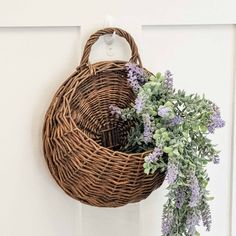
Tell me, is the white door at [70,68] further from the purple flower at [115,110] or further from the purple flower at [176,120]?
the purple flower at [176,120]

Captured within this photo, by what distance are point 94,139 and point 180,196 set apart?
0.94ft

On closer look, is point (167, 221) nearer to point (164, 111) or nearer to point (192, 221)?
point (192, 221)

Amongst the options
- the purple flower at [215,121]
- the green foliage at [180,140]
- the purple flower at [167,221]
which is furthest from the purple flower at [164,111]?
the purple flower at [167,221]

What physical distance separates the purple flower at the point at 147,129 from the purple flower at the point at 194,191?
155 millimetres

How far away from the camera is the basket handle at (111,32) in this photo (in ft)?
4.33

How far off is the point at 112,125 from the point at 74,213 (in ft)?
0.91

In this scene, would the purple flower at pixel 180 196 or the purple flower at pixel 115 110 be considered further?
the purple flower at pixel 115 110

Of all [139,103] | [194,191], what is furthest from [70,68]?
[194,191]

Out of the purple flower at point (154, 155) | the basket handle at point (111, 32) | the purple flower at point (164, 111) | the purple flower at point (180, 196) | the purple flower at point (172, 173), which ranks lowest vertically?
the purple flower at point (180, 196)

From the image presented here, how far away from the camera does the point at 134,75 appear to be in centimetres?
131

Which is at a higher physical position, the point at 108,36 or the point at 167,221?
the point at 108,36

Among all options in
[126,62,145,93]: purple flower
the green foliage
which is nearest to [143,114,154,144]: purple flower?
the green foliage

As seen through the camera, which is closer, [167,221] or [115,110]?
[167,221]

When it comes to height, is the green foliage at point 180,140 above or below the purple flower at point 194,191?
above
